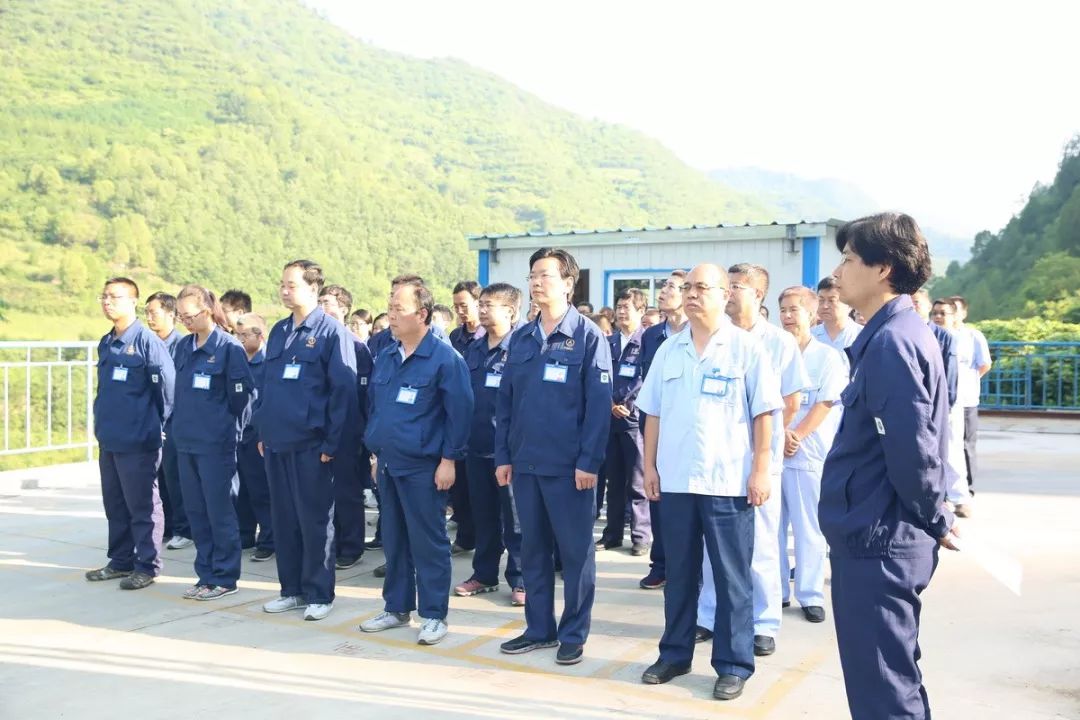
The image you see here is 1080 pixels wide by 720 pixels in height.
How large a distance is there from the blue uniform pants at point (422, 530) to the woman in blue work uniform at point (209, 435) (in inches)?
52.0

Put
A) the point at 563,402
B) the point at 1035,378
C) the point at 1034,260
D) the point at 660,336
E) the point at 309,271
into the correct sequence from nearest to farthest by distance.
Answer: the point at 563,402, the point at 309,271, the point at 660,336, the point at 1035,378, the point at 1034,260

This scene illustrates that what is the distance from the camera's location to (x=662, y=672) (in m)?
4.41

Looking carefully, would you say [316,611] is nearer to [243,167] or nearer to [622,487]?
[622,487]

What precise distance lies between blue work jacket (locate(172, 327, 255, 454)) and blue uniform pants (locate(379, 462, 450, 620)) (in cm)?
137

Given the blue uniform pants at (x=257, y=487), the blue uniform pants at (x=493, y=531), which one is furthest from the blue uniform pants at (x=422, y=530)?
the blue uniform pants at (x=257, y=487)

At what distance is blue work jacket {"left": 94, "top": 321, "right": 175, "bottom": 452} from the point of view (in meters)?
6.22

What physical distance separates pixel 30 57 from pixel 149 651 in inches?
3096

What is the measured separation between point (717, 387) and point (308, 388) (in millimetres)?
2436

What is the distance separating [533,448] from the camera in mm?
4816

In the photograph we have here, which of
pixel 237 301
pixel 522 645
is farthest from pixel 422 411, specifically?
pixel 237 301

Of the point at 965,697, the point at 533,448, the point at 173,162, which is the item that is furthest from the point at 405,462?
the point at 173,162

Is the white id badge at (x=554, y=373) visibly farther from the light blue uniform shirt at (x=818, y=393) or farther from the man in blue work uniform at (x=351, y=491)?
the man in blue work uniform at (x=351, y=491)

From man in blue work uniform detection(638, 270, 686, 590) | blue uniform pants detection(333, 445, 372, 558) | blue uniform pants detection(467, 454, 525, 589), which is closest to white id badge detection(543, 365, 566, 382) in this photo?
man in blue work uniform detection(638, 270, 686, 590)

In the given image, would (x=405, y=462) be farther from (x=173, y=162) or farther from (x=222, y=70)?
(x=222, y=70)
